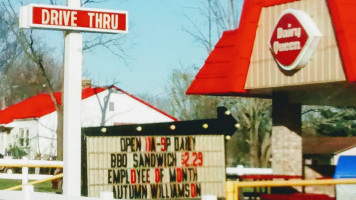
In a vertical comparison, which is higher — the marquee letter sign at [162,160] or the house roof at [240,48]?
the house roof at [240,48]

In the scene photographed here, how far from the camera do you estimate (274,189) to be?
20734 mm

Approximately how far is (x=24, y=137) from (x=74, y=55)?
53438 mm

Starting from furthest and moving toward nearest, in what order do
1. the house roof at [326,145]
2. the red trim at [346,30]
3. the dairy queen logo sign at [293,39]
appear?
1. the house roof at [326,145]
2. the dairy queen logo sign at [293,39]
3. the red trim at [346,30]

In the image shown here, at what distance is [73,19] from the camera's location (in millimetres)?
14289

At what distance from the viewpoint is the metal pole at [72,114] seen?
47.4ft

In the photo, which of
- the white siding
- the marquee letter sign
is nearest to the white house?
the white siding

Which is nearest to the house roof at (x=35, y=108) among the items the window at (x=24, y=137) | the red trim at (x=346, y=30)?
the window at (x=24, y=137)

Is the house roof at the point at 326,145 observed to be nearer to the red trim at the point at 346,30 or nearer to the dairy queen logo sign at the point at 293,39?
the dairy queen logo sign at the point at 293,39

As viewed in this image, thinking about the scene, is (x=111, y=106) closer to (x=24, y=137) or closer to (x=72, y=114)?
(x=24, y=137)

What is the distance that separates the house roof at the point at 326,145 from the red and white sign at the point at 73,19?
41.9 meters

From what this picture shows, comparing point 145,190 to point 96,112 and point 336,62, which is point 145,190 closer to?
point 336,62

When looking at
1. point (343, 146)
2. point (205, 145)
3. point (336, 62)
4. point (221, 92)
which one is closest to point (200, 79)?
Answer: point (221, 92)

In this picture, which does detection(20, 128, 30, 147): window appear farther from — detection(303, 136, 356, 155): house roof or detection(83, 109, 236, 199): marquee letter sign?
detection(83, 109, 236, 199): marquee letter sign

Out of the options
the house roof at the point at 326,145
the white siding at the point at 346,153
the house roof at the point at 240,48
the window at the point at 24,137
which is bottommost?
the white siding at the point at 346,153
